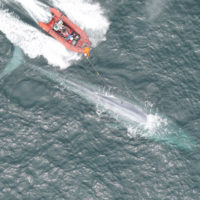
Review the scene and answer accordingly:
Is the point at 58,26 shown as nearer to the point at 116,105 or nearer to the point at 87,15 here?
the point at 87,15

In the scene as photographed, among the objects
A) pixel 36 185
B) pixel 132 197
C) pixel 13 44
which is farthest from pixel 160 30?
pixel 36 185

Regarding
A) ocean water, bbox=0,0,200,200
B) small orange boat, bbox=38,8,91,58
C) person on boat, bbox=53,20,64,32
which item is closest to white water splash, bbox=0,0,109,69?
ocean water, bbox=0,0,200,200

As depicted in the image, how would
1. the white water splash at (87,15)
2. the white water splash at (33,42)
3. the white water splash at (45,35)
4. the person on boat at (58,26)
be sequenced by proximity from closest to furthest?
the person on boat at (58,26), the white water splash at (33,42), the white water splash at (45,35), the white water splash at (87,15)

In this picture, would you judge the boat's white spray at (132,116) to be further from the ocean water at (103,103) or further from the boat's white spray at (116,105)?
the ocean water at (103,103)

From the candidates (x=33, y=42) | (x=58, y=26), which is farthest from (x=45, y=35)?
(x=58, y=26)

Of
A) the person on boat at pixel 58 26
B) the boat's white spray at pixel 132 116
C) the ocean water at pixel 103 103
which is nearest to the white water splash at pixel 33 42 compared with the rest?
the ocean water at pixel 103 103

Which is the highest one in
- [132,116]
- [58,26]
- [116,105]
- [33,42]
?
[58,26]

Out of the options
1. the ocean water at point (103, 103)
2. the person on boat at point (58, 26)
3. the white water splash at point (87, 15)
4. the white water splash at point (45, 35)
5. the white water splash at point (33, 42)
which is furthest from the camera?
the white water splash at point (87, 15)
